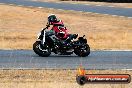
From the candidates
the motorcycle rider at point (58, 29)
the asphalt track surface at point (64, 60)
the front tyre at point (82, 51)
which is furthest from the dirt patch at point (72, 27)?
the front tyre at point (82, 51)

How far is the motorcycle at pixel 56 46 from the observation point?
66.1 ft

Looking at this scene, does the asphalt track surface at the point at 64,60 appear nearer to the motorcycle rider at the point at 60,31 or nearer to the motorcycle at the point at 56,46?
the motorcycle at the point at 56,46

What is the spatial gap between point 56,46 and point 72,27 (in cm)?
1681

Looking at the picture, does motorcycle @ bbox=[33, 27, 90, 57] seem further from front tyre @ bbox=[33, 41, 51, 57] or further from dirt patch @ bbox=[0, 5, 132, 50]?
dirt patch @ bbox=[0, 5, 132, 50]

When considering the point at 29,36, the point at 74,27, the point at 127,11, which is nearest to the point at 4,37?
the point at 29,36

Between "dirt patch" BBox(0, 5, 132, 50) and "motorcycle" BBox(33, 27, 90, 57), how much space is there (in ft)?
12.5

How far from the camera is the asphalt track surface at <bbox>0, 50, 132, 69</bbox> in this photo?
58.4 ft

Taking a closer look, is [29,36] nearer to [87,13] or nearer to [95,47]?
[95,47]

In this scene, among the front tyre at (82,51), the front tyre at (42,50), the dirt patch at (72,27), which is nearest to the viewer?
the front tyre at (42,50)

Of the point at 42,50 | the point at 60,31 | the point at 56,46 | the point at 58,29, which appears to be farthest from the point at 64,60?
the point at 58,29

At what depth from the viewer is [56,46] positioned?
20.2m

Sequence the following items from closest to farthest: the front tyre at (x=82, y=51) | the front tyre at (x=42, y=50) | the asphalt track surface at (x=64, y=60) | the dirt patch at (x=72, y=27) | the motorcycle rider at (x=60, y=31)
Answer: the asphalt track surface at (x=64, y=60) → the front tyre at (x=42, y=50) → the front tyre at (x=82, y=51) → the motorcycle rider at (x=60, y=31) → the dirt patch at (x=72, y=27)

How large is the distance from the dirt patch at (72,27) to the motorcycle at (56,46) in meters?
3.82

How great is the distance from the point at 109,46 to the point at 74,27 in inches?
478
